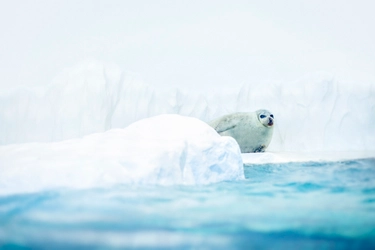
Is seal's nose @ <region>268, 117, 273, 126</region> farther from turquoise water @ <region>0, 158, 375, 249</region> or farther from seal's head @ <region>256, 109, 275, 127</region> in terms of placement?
turquoise water @ <region>0, 158, 375, 249</region>

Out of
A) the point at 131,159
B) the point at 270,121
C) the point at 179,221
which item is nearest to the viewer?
the point at 179,221

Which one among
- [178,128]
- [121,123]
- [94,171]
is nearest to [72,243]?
[94,171]

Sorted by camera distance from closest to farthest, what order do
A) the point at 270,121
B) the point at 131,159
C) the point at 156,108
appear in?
the point at 131,159
the point at 270,121
the point at 156,108

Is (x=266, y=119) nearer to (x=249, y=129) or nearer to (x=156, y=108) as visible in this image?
(x=249, y=129)

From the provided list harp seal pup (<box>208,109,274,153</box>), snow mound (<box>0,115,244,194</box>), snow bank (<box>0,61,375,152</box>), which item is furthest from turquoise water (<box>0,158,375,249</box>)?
snow bank (<box>0,61,375,152</box>)

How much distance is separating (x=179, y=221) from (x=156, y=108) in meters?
9.07

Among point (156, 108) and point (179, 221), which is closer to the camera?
point (179, 221)

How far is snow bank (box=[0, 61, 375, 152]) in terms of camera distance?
1099 cm

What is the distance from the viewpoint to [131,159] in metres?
3.62

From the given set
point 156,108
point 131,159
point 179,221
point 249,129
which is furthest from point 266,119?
point 179,221

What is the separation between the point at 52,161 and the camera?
3500 millimetres

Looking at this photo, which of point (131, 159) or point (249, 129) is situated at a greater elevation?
point (131, 159)

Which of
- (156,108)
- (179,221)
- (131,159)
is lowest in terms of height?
(179,221)

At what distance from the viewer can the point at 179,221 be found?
96.0 inches
